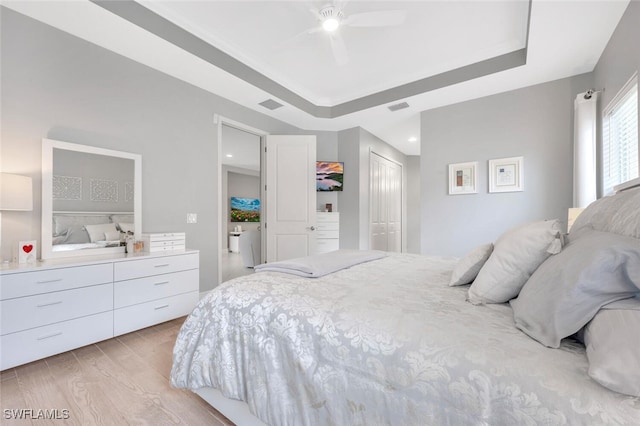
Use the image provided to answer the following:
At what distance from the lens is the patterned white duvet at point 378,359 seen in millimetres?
608

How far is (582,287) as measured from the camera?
0.70 meters

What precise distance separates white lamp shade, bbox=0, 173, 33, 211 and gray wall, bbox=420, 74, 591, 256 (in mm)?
4066

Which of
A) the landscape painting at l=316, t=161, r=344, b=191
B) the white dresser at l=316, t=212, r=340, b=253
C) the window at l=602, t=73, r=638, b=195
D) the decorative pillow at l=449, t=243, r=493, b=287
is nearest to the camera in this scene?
the decorative pillow at l=449, t=243, r=493, b=287

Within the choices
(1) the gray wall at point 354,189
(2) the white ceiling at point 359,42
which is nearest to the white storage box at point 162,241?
(2) the white ceiling at point 359,42

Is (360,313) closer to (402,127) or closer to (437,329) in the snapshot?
(437,329)

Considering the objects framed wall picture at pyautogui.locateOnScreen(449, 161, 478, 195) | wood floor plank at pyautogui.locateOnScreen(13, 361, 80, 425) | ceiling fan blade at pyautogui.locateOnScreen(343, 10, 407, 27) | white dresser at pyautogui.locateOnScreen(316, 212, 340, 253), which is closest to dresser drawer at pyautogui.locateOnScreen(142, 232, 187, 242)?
wood floor plank at pyautogui.locateOnScreen(13, 361, 80, 425)

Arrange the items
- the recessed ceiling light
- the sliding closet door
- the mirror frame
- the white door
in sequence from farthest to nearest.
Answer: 1. the sliding closet door
2. the white door
3. the recessed ceiling light
4. the mirror frame

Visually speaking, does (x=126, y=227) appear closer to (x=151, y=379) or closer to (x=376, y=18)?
(x=151, y=379)

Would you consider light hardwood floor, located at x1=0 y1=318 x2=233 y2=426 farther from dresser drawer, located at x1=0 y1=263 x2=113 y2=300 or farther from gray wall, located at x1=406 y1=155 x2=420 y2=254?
gray wall, located at x1=406 y1=155 x2=420 y2=254

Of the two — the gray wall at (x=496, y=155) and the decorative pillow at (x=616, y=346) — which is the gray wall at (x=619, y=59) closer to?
the gray wall at (x=496, y=155)

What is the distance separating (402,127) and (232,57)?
3.02 metres

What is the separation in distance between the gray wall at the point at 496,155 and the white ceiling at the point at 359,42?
211 mm

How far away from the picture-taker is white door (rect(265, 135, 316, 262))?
13.1ft

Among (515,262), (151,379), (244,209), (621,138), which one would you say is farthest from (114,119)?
(244,209)
